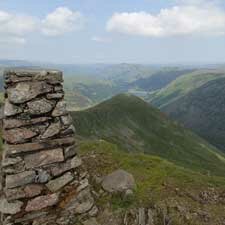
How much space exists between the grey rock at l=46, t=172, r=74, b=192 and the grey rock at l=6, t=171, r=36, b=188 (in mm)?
802

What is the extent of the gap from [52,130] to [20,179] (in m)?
2.39

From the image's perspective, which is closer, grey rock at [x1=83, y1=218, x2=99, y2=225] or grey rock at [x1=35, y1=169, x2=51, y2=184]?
grey rock at [x1=35, y1=169, x2=51, y2=184]

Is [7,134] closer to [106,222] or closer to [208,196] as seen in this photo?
[106,222]

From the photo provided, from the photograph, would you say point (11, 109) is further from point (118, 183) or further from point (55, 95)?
point (118, 183)

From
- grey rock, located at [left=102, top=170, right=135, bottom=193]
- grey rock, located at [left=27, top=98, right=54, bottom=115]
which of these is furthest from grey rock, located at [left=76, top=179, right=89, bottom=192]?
grey rock, located at [left=27, top=98, right=54, bottom=115]

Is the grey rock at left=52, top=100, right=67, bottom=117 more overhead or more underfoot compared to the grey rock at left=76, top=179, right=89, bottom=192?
more overhead

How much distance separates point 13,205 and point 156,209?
23.2 feet

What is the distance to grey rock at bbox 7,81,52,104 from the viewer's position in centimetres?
1491

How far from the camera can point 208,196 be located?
20781 mm

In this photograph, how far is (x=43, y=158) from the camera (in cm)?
1542

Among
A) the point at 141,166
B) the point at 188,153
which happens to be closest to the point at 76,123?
the point at 188,153

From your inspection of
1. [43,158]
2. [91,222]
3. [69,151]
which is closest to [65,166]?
[69,151]

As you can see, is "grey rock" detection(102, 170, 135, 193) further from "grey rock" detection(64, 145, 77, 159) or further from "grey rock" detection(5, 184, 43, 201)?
"grey rock" detection(5, 184, 43, 201)

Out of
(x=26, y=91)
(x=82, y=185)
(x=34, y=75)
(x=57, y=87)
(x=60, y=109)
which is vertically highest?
(x=34, y=75)
